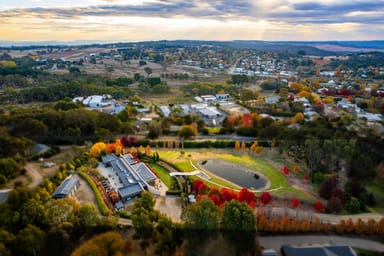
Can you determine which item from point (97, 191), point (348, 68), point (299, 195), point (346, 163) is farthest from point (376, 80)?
point (97, 191)

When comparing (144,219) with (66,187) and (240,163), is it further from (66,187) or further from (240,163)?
(240,163)

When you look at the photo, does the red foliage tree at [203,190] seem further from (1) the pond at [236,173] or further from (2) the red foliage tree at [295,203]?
(2) the red foliage tree at [295,203]

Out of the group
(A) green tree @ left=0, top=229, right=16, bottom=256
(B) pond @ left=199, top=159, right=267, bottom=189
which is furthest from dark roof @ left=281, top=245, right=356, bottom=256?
(A) green tree @ left=0, top=229, right=16, bottom=256

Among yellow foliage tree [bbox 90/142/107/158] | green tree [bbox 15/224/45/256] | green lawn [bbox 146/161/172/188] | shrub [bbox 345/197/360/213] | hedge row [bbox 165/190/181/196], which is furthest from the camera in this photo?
yellow foliage tree [bbox 90/142/107/158]

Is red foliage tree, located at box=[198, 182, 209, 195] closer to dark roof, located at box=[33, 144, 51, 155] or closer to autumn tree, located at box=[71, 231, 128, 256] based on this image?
autumn tree, located at box=[71, 231, 128, 256]

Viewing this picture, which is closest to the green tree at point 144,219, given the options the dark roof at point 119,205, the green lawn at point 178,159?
the dark roof at point 119,205

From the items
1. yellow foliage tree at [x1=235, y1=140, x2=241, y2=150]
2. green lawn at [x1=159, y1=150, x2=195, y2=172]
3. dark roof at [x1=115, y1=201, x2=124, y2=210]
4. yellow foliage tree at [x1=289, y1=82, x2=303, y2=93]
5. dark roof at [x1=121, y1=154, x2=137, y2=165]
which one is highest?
yellow foliage tree at [x1=289, y1=82, x2=303, y2=93]
